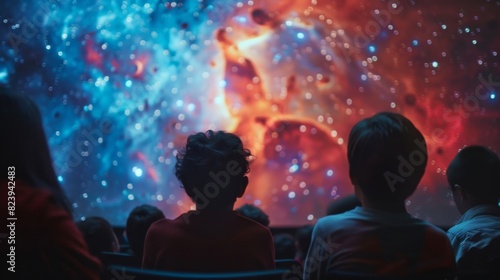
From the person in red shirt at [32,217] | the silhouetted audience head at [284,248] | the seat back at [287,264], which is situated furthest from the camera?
the silhouetted audience head at [284,248]

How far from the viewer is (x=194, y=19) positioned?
539cm

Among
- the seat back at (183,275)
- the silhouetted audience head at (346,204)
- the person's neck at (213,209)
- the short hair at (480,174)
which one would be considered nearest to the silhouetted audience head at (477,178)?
the short hair at (480,174)

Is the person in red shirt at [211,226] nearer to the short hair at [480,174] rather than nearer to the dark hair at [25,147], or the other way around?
the dark hair at [25,147]

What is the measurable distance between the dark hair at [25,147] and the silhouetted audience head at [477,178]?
131cm

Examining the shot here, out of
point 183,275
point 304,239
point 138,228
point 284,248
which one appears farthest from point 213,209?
point 284,248

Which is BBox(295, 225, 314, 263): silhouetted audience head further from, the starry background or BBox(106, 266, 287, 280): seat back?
the starry background

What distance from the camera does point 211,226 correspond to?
142 cm

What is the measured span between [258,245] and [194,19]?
430 cm

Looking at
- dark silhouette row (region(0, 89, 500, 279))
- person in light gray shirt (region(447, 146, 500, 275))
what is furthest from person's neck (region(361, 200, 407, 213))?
person in light gray shirt (region(447, 146, 500, 275))

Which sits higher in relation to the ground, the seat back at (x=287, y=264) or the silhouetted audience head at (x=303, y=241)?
the seat back at (x=287, y=264)

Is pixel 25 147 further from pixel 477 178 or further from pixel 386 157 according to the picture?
pixel 477 178

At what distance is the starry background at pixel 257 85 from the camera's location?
518cm

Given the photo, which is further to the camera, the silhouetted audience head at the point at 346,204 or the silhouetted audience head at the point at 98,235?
the silhouetted audience head at the point at 98,235

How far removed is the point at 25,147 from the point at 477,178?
1.42 meters
